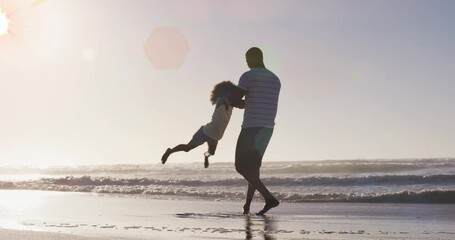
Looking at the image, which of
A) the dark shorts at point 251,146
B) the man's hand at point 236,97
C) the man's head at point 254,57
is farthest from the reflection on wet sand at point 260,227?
the man's head at point 254,57

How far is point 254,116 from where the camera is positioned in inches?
291

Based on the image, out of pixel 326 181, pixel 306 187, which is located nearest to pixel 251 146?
pixel 306 187

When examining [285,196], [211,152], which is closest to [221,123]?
[211,152]

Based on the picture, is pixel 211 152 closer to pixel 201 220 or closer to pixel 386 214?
pixel 201 220

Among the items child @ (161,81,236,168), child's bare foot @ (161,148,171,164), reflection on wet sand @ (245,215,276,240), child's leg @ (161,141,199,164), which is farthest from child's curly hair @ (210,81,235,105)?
reflection on wet sand @ (245,215,276,240)

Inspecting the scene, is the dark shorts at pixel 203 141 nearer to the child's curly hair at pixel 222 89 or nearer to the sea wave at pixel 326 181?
the child's curly hair at pixel 222 89

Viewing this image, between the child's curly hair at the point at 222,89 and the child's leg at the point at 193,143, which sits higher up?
the child's curly hair at the point at 222,89

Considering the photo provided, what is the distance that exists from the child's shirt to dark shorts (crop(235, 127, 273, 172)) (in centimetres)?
29

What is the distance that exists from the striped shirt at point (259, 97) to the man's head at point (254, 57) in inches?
4.2

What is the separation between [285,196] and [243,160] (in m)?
6.43

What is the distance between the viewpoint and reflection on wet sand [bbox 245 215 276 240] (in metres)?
5.47

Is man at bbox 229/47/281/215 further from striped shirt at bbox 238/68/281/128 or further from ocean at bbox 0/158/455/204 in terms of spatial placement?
ocean at bbox 0/158/455/204

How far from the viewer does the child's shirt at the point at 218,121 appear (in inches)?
296

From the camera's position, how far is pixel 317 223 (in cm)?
723
